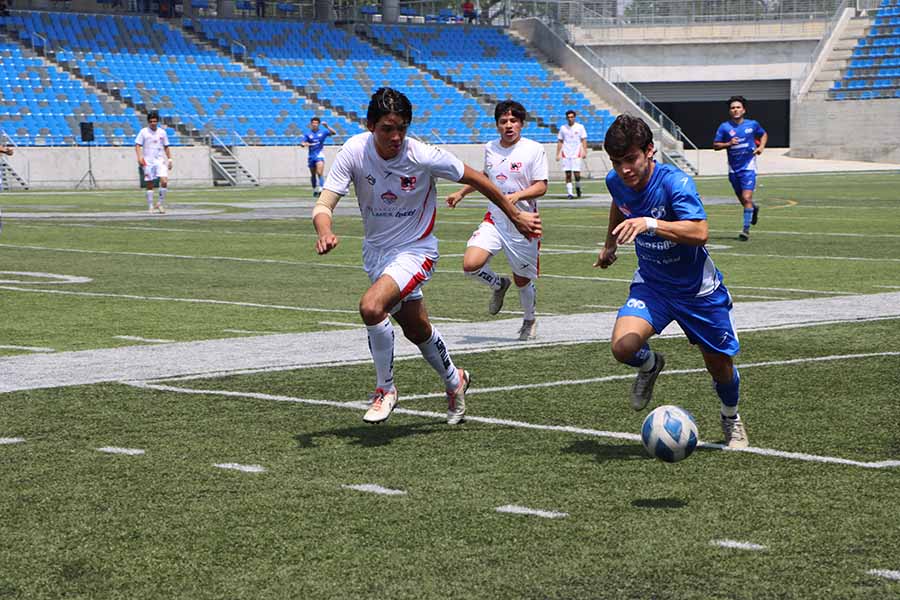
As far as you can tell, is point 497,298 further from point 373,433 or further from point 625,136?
point 625,136

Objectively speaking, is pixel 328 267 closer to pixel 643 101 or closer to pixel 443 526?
pixel 443 526

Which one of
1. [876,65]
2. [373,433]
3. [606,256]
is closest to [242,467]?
[373,433]

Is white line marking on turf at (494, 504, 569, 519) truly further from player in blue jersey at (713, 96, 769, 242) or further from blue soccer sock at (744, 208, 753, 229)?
player in blue jersey at (713, 96, 769, 242)

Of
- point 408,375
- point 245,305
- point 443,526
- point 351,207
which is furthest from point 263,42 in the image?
point 443,526

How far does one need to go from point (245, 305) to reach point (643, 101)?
47.8 metres

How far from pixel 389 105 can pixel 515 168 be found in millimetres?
5114

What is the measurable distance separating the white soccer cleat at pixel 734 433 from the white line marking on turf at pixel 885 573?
2435 millimetres

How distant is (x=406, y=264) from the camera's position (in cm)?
859

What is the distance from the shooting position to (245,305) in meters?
15.1

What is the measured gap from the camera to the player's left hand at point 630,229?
723 cm

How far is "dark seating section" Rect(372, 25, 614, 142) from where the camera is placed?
198 ft

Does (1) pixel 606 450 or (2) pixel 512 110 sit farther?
(2) pixel 512 110

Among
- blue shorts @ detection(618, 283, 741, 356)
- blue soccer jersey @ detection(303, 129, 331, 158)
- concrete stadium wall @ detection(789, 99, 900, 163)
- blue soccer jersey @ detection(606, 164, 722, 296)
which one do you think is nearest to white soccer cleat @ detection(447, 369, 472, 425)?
blue shorts @ detection(618, 283, 741, 356)

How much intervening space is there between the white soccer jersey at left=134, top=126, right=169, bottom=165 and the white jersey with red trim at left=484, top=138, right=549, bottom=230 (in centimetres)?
2013
